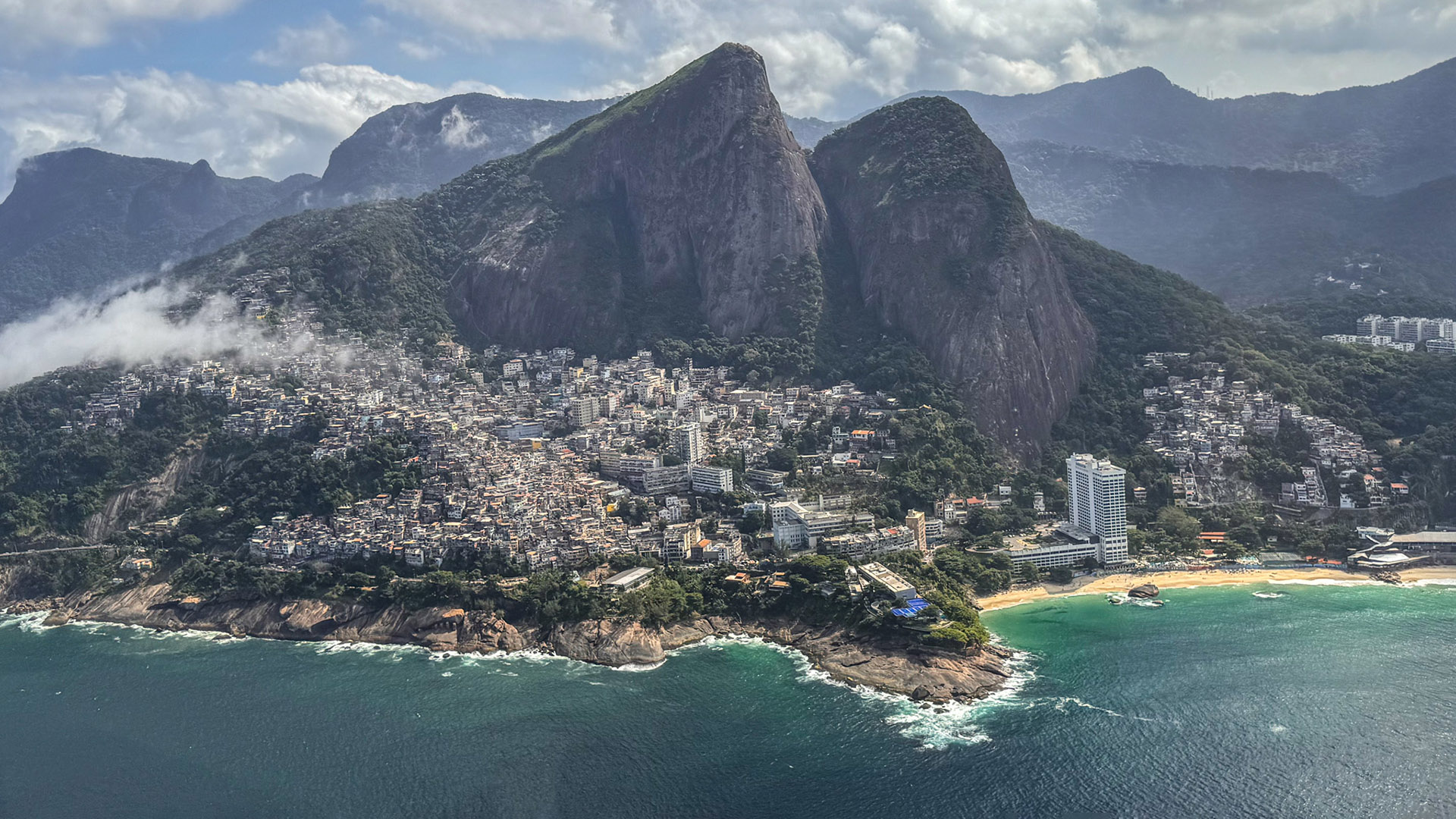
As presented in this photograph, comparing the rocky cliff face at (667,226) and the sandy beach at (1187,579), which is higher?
the rocky cliff face at (667,226)

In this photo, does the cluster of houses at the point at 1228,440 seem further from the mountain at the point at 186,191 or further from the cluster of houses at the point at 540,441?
the mountain at the point at 186,191

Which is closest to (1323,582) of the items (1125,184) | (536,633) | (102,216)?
(536,633)

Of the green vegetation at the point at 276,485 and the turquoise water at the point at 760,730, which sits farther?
the green vegetation at the point at 276,485

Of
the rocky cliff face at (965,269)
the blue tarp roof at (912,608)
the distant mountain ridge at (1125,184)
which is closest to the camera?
the blue tarp roof at (912,608)

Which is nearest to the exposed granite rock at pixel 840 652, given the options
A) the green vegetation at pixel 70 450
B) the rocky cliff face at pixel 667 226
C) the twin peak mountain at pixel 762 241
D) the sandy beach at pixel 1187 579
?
the sandy beach at pixel 1187 579

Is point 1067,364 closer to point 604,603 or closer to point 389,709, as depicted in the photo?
point 604,603

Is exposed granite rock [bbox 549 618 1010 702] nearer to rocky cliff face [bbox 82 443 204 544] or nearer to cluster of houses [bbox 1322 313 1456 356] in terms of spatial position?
rocky cliff face [bbox 82 443 204 544]
